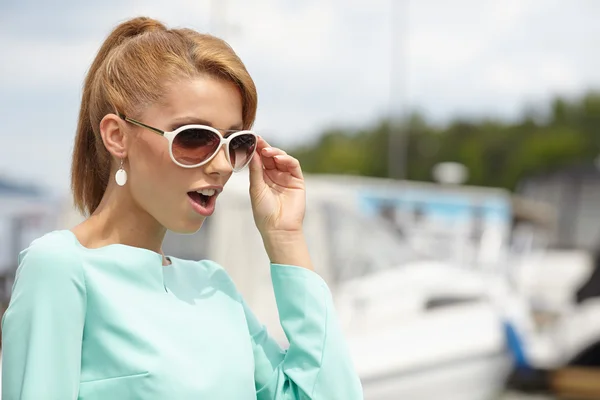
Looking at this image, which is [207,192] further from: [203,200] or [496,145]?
[496,145]

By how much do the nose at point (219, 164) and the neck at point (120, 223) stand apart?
13 centimetres

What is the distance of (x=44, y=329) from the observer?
1171 millimetres

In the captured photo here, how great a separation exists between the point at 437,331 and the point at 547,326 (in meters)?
4.20

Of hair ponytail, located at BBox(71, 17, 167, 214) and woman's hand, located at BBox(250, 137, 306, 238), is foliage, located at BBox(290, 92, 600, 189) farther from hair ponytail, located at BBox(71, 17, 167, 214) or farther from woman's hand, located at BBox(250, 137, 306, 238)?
hair ponytail, located at BBox(71, 17, 167, 214)

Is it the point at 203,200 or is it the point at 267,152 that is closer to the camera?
the point at 203,200

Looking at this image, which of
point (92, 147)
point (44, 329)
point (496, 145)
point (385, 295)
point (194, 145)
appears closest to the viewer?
point (44, 329)

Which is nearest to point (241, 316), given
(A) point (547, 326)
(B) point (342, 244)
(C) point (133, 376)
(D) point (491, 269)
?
(C) point (133, 376)

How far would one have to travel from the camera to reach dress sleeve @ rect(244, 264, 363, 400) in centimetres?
135

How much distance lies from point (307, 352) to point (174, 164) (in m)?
0.37

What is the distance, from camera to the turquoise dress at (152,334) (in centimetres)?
118

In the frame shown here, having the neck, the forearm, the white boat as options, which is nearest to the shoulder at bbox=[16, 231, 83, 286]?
the neck

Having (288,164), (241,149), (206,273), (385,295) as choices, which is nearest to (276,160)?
(288,164)

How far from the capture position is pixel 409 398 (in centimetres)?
516

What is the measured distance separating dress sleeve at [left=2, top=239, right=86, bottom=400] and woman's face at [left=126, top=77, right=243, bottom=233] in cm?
19
